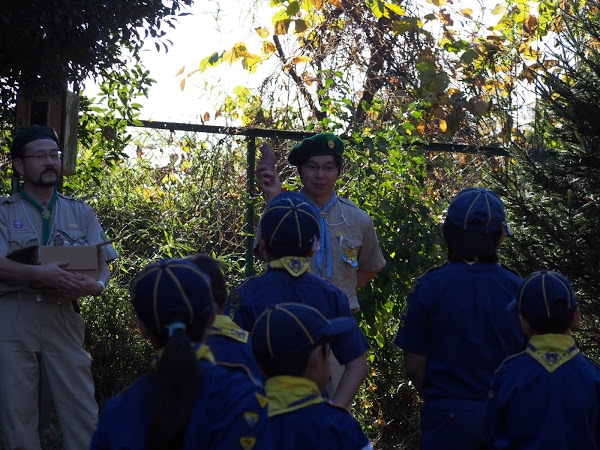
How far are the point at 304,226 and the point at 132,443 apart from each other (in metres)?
1.36

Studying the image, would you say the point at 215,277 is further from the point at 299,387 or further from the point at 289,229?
the point at 299,387

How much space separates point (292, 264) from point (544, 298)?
96 cm

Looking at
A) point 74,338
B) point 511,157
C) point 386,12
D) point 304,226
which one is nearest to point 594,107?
point 511,157

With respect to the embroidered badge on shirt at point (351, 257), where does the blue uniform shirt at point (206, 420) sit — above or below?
below

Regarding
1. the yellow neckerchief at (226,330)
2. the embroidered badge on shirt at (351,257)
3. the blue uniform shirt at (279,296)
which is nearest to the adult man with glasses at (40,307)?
the embroidered badge on shirt at (351,257)

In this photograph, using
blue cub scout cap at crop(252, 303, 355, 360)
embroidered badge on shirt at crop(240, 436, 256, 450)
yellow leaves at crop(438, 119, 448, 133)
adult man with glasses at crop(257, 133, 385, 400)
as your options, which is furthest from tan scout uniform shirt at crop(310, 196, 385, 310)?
yellow leaves at crop(438, 119, 448, 133)

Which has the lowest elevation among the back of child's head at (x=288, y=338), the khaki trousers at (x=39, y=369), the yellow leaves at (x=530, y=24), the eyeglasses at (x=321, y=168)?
the khaki trousers at (x=39, y=369)

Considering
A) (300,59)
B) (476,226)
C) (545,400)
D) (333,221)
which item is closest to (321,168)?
(333,221)

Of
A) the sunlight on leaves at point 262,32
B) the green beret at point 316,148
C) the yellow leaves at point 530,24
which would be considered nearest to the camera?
the green beret at point 316,148

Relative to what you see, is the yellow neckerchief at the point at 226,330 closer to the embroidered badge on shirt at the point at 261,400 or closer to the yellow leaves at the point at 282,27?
the embroidered badge on shirt at the point at 261,400

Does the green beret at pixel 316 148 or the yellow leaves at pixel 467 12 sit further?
the yellow leaves at pixel 467 12

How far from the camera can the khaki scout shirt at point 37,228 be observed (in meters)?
5.09

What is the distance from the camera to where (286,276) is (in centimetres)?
367

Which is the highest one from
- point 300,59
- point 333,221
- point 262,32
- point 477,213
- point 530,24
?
point 530,24
